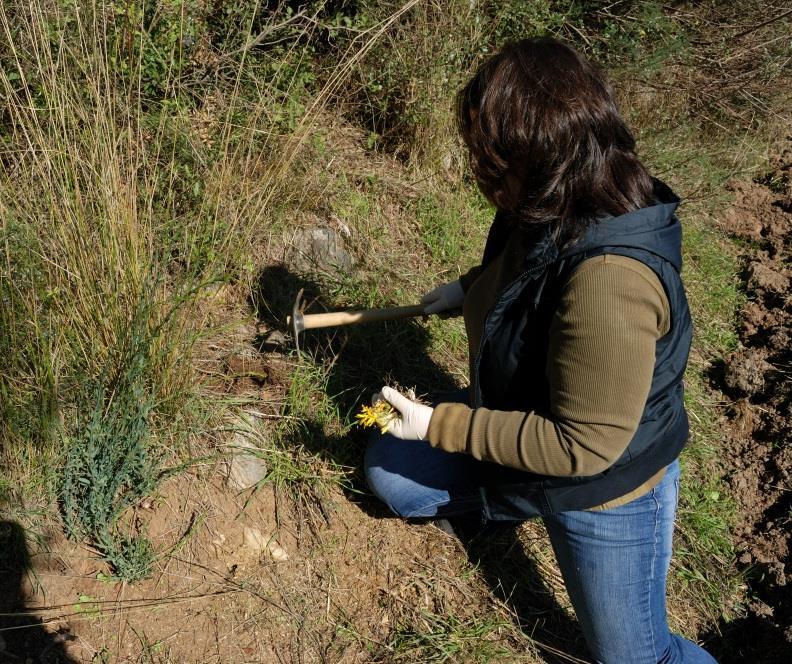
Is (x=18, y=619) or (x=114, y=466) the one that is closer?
(x=18, y=619)

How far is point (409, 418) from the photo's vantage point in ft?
6.48

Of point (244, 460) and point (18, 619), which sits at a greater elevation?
point (244, 460)

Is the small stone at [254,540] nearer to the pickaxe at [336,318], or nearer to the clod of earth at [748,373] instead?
the pickaxe at [336,318]

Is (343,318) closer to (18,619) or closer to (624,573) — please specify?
(624,573)

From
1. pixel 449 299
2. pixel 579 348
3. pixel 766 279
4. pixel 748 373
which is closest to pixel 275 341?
pixel 449 299

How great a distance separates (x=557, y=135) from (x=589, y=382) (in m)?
0.56

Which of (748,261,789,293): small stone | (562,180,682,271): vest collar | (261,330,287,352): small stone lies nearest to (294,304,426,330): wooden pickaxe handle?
(261,330,287,352): small stone

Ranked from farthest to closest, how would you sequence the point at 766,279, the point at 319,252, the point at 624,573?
the point at 766,279, the point at 319,252, the point at 624,573

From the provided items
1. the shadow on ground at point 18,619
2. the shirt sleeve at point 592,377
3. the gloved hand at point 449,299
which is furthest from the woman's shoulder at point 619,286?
the shadow on ground at point 18,619

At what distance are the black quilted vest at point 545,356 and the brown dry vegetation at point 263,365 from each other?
0.60 metres

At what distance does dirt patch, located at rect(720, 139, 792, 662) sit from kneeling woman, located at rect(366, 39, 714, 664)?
68 centimetres

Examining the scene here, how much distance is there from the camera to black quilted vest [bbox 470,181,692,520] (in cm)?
165

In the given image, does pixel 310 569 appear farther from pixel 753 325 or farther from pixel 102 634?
pixel 753 325

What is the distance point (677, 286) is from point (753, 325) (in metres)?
2.56
